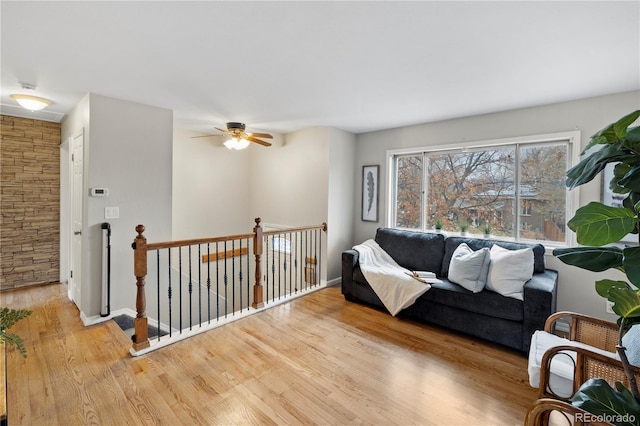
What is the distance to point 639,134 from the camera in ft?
2.99

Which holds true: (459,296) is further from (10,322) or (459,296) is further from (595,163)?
(10,322)

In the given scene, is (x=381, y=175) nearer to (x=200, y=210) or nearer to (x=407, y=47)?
(x=407, y=47)

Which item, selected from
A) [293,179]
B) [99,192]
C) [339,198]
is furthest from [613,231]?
[293,179]

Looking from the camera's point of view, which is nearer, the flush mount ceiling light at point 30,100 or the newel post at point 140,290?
the newel post at point 140,290

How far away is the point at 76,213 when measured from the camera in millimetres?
3443

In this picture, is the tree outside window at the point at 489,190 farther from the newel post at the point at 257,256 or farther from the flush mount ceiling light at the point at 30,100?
the flush mount ceiling light at the point at 30,100

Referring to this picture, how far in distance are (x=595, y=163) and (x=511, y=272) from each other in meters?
2.17

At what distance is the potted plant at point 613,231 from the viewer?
914 millimetres

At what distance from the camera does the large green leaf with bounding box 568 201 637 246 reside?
3.01ft

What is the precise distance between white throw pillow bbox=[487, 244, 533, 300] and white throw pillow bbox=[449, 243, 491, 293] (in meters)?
0.07

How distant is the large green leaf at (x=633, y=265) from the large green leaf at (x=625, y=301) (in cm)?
22

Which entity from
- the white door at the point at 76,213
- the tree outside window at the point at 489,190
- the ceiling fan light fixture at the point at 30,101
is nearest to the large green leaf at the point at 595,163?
the tree outside window at the point at 489,190

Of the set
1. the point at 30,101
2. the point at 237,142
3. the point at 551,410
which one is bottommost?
the point at 551,410

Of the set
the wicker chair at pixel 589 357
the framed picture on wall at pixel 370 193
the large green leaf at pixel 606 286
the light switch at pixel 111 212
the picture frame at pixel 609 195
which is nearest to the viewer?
the large green leaf at pixel 606 286
